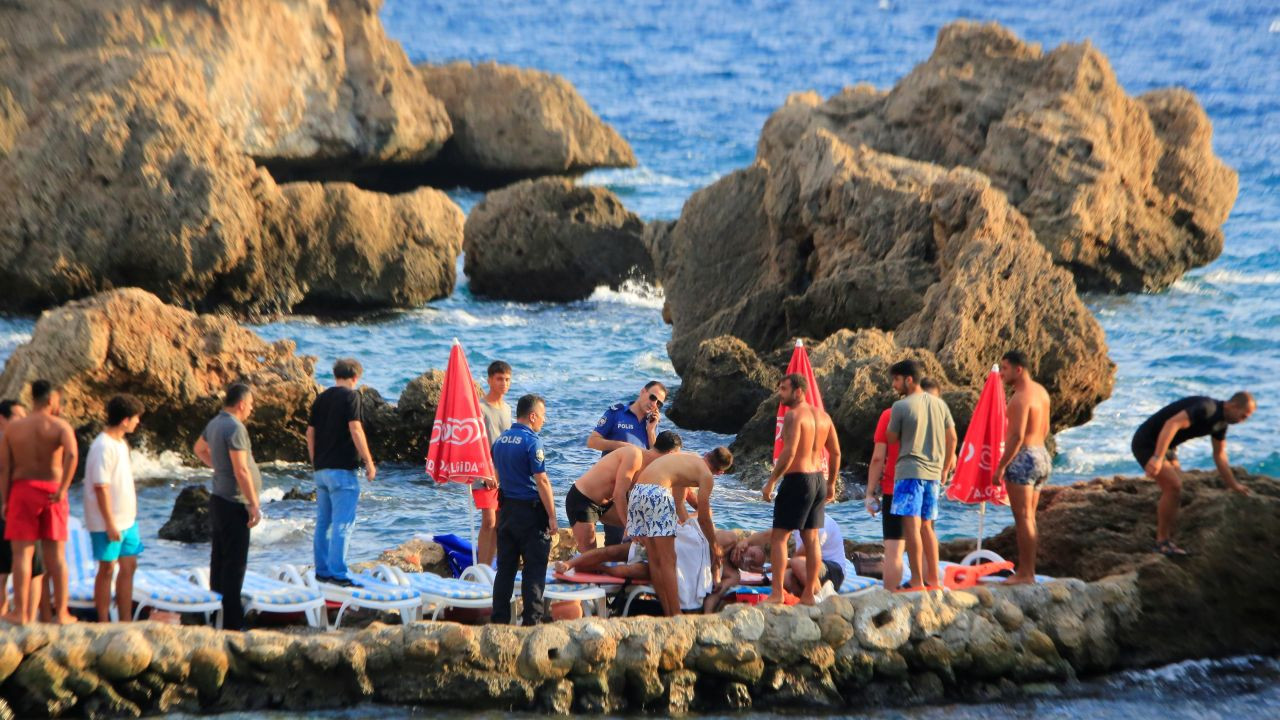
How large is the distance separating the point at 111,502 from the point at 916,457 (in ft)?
18.1

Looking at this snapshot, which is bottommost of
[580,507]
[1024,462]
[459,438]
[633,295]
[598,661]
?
[598,661]

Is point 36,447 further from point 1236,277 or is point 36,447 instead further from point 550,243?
point 1236,277

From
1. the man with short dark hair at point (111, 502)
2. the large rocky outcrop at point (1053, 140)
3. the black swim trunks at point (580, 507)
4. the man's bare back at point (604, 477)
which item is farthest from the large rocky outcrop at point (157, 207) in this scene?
the man with short dark hair at point (111, 502)

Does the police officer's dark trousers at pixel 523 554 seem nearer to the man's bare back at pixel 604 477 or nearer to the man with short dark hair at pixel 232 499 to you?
the man's bare back at pixel 604 477

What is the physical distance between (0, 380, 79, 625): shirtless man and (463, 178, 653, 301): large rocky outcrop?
71.4 ft

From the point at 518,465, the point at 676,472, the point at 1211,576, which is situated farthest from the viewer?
the point at 1211,576

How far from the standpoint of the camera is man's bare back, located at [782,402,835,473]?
1116 cm

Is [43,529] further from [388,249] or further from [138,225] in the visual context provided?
[388,249]

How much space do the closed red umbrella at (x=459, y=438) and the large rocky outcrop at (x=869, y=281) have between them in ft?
21.1

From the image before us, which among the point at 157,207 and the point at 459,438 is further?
the point at 157,207

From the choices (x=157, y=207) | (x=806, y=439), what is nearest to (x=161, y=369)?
(x=806, y=439)

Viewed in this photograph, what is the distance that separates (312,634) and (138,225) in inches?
698

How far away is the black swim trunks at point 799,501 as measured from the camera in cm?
1123

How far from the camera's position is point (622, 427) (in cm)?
1304
